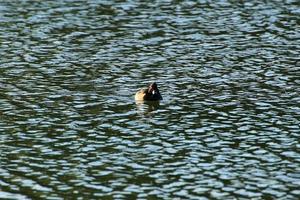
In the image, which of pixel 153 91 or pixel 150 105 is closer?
pixel 153 91

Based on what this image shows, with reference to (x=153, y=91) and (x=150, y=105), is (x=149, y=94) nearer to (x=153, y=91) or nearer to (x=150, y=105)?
(x=153, y=91)

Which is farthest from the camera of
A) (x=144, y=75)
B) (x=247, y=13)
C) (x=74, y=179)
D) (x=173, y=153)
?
(x=247, y=13)

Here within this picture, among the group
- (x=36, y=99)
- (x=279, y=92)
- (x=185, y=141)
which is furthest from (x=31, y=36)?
(x=185, y=141)

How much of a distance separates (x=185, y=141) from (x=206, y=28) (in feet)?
60.3

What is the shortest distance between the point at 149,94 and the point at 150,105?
429 mm

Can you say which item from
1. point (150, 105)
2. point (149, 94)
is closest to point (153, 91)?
point (149, 94)

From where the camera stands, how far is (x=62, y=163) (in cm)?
2798

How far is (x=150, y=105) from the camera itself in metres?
35.0

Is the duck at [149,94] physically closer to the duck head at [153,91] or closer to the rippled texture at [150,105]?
the duck head at [153,91]

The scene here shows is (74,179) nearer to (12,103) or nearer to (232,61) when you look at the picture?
(12,103)

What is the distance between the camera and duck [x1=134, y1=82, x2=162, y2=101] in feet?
114

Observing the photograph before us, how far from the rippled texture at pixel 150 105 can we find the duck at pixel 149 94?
16.7 inches

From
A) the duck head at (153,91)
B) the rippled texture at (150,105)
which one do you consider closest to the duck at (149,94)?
the duck head at (153,91)

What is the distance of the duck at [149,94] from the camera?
34844 mm
